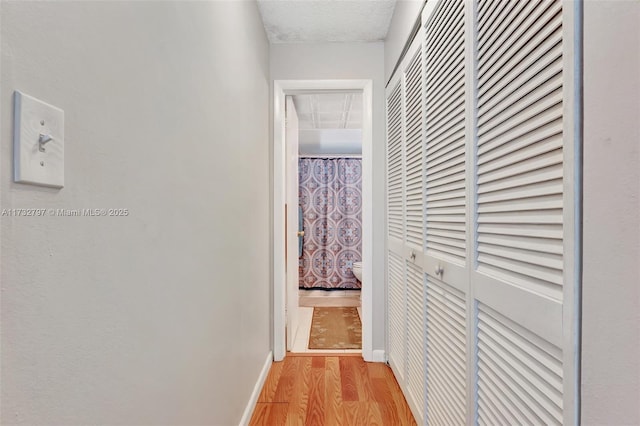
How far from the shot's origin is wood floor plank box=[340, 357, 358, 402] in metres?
2.00

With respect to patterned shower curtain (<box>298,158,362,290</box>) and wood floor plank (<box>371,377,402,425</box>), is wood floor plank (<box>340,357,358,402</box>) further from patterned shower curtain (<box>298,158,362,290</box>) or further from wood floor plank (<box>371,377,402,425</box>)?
patterned shower curtain (<box>298,158,362,290</box>)

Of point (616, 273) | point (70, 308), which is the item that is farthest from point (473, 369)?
point (70, 308)

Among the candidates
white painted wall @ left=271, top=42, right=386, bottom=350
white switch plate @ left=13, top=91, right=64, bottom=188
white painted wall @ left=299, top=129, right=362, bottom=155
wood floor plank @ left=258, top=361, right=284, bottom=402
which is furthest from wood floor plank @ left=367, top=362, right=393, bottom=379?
white painted wall @ left=299, top=129, right=362, bottom=155

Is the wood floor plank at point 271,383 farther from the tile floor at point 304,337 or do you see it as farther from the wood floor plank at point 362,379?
the wood floor plank at point 362,379

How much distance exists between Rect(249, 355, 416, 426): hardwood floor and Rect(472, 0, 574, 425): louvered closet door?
99 centimetres

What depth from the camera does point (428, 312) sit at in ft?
4.94

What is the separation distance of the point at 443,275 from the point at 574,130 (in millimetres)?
767

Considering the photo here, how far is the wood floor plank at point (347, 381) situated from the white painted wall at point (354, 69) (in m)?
0.26

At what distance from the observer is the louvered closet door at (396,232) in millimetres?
1995

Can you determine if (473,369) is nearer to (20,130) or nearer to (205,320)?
(205,320)

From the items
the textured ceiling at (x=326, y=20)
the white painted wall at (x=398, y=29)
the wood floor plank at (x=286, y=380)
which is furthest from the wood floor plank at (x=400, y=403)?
the textured ceiling at (x=326, y=20)

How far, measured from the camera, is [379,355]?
8.13 ft

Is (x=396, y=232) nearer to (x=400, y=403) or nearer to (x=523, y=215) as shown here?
(x=400, y=403)

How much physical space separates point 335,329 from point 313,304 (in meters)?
0.92
